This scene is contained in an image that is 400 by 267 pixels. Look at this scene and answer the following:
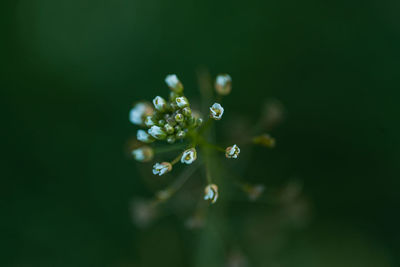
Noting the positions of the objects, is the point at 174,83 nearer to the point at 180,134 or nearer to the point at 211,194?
the point at 180,134

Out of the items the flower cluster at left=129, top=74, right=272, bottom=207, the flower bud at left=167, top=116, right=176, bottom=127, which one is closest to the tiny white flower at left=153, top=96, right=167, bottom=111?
the flower cluster at left=129, top=74, right=272, bottom=207

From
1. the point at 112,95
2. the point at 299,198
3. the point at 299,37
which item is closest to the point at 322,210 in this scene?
the point at 299,198

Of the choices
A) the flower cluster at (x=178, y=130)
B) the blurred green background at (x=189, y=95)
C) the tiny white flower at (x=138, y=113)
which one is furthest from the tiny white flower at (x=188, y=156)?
the blurred green background at (x=189, y=95)

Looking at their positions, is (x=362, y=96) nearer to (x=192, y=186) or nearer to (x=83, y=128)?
(x=192, y=186)

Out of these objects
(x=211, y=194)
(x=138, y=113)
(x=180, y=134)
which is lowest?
(x=211, y=194)

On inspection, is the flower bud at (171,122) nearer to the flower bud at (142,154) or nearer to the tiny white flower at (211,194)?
the flower bud at (142,154)

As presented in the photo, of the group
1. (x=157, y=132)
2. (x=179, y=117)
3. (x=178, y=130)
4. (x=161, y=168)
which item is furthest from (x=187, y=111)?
(x=161, y=168)
